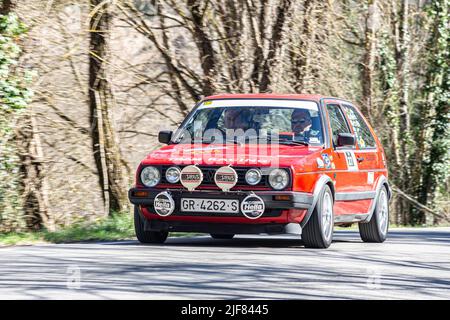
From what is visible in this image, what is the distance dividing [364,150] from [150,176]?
326 centimetres

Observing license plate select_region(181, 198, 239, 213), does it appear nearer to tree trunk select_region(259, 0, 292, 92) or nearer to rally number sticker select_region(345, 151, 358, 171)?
rally number sticker select_region(345, 151, 358, 171)

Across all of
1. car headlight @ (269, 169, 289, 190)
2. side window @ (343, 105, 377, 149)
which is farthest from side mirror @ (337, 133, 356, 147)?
car headlight @ (269, 169, 289, 190)

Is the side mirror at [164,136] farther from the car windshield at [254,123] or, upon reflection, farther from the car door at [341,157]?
the car door at [341,157]

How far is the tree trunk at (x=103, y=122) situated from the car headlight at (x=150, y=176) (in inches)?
267

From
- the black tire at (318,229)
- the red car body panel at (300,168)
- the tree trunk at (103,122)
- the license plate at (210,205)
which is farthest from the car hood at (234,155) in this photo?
the tree trunk at (103,122)

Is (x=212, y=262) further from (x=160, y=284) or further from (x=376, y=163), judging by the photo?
(x=376, y=163)

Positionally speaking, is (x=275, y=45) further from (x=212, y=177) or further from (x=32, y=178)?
(x=212, y=177)

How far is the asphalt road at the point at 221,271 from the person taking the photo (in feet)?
25.9

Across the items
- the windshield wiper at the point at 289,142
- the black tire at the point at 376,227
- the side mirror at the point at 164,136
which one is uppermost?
the side mirror at the point at 164,136

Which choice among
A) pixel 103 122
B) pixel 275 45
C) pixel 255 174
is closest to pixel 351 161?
pixel 255 174

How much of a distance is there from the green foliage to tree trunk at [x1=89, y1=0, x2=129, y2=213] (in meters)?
1.70

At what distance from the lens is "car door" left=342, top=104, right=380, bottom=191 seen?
13414 millimetres
